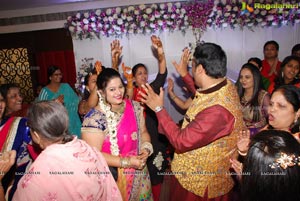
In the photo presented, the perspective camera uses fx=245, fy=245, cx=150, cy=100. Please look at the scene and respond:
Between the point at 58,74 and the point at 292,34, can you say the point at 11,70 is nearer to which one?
the point at 58,74

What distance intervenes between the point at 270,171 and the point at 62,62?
5.73m

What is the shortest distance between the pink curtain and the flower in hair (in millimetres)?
5570

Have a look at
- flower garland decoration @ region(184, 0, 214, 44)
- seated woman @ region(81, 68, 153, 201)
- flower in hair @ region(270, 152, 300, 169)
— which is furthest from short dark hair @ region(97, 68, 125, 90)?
flower garland decoration @ region(184, 0, 214, 44)

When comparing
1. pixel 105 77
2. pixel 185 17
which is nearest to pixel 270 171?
pixel 105 77

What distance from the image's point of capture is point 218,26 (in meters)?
5.18

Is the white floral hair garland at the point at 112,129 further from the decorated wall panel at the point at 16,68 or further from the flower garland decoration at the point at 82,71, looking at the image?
the decorated wall panel at the point at 16,68

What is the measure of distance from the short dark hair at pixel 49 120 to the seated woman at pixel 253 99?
199 centimetres

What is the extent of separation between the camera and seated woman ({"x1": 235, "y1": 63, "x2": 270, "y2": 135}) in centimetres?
265

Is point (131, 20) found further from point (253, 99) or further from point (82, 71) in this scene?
point (253, 99)

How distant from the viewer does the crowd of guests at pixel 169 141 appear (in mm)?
1175

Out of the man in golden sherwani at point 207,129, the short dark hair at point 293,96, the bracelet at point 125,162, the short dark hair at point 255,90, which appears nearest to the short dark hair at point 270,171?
the man in golden sherwani at point 207,129

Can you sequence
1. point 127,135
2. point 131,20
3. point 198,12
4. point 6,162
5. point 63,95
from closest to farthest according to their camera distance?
point 6,162 → point 127,135 → point 63,95 → point 198,12 → point 131,20

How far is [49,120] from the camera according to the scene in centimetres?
142

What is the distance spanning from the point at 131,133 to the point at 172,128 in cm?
52
